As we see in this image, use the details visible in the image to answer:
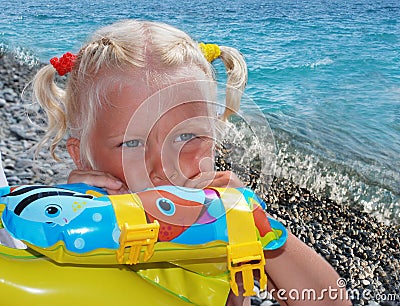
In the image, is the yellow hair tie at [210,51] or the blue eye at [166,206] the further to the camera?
the yellow hair tie at [210,51]

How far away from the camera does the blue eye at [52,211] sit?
162cm

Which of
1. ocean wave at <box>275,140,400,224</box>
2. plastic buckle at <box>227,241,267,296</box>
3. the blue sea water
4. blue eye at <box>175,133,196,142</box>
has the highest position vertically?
blue eye at <box>175,133,196,142</box>

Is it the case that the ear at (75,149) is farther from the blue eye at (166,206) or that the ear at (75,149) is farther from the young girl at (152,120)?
the blue eye at (166,206)

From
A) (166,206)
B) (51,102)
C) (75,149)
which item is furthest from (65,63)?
(166,206)

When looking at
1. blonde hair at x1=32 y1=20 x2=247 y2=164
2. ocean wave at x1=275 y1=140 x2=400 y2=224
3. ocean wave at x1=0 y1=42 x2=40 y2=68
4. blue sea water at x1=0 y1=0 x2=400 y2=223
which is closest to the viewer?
blonde hair at x1=32 y1=20 x2=247 y2=164

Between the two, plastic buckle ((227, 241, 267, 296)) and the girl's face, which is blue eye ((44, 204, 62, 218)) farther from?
plastic buckle ((227, 241, 267, 296))

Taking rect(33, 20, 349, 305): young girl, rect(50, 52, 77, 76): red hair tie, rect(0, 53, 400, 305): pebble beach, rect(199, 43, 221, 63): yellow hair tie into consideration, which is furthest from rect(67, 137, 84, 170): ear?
rect(0, 53, 400, 305): pebble beach

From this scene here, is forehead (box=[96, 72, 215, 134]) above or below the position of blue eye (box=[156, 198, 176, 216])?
above

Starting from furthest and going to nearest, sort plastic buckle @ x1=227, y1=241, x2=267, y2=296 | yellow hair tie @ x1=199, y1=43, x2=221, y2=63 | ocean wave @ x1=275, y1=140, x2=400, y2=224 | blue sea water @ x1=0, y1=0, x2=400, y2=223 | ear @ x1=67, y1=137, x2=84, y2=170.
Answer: blue sea water @ x1=0, y1=0, x2=400, y2=223, ocean wave @ x1=275, y1=140, x2=400, y2=224, yellow hair tie @ x1=199, y1=43, x2=221, y2=63, ear @ x1=67, y1=137, x2=84, y2=170, plastic buckle @ x1=227, y1=241, x2=267, y2=296

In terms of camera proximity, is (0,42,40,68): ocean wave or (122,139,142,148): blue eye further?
(0,42,40,68): ocean wave

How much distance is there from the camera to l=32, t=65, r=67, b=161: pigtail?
2.47 meters

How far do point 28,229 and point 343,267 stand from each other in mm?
3309

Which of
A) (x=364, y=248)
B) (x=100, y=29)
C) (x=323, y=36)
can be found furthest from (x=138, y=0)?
(x=100, y=29)

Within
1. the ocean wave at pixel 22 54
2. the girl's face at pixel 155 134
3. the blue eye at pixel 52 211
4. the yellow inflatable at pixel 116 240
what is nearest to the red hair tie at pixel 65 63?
the girl's face at pixel 155 134
